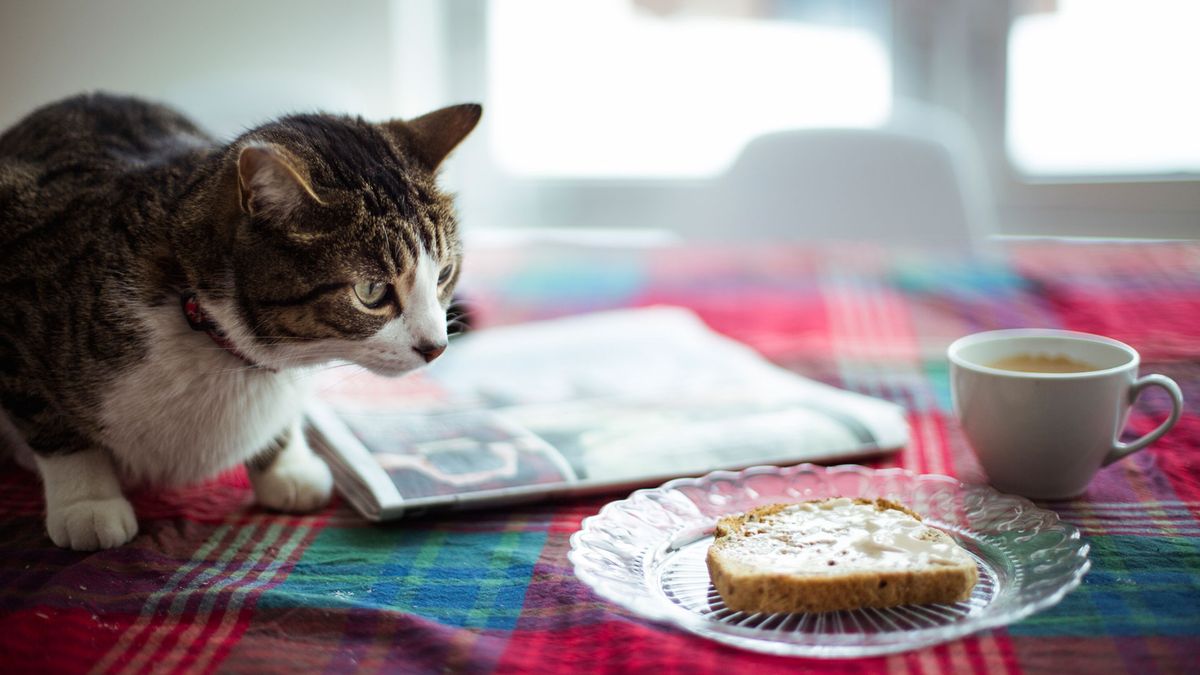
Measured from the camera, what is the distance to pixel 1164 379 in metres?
0.73

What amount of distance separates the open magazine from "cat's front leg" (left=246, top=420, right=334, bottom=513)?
21mm

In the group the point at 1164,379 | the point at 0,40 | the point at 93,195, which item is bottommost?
the point at 1164,379

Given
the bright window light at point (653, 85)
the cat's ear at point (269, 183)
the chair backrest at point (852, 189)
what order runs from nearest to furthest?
the cat's ear at point (269, 183), the chair backrest at point (852, 189), the bright window light at point (653, 85)

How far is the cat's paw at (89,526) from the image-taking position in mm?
739

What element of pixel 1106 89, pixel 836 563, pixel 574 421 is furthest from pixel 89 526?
pixel 1106 89

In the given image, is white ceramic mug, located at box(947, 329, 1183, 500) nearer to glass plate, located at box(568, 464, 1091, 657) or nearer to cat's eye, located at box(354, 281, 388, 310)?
glass plate, located at box(568, 464, 1091, 657)

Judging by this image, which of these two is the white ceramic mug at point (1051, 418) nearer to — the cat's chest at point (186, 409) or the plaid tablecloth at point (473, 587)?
the plaid tablecloth at point (473, 587)

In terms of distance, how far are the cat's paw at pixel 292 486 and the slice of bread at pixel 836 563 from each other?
0.36 metres

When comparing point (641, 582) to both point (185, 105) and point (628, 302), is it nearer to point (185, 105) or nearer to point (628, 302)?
point (628, 302)

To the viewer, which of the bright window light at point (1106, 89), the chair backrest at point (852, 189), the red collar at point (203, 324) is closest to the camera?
the red collar at point (203, 324)

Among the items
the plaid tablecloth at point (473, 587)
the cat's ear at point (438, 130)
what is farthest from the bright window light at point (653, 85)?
the cat's ear at point (438, 130)

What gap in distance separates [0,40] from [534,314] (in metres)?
1.36

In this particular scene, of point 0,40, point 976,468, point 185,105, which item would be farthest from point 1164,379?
point 0,40

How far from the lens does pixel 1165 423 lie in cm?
75
